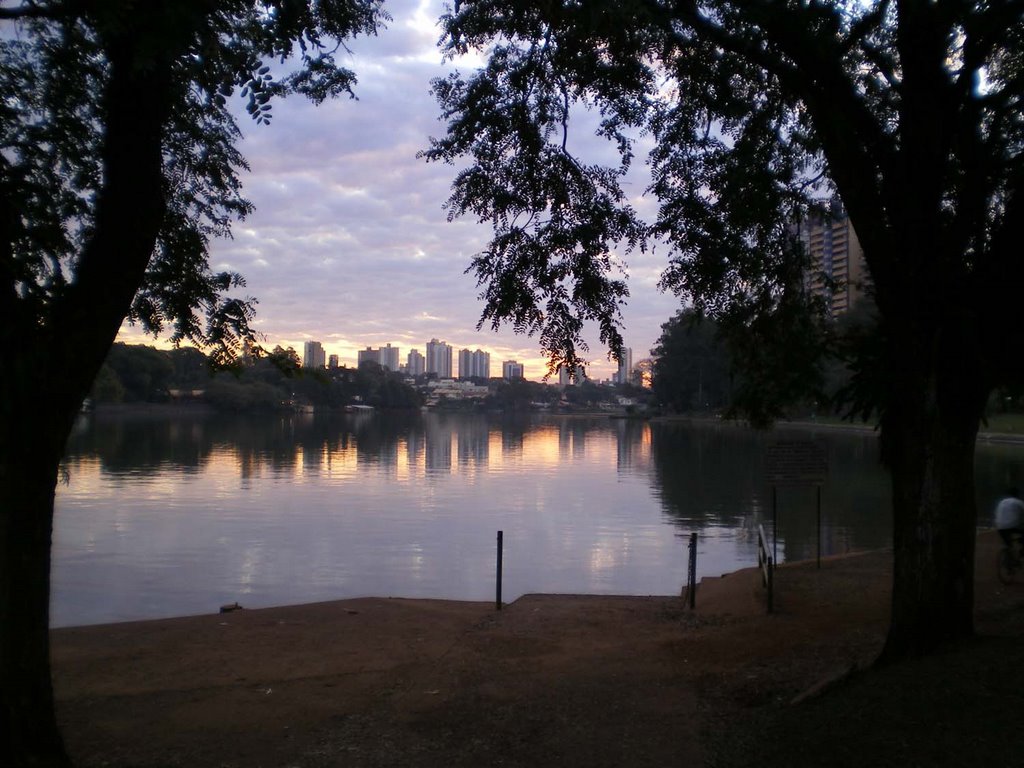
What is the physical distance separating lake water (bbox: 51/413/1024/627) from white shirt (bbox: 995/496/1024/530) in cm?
180

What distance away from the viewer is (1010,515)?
13156mm

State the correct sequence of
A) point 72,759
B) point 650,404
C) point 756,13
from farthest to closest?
point 650,404 < point 756,13 < point 72,759

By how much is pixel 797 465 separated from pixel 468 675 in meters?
6.83

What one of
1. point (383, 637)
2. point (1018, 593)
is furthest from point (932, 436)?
point (383, 637)

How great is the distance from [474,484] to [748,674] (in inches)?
1141

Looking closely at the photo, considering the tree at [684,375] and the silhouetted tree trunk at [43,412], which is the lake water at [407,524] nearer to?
the silhouetted tree trunk at [43,412]

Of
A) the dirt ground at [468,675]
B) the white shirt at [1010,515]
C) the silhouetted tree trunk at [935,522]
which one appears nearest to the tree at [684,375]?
the white shirt at [1010,515]

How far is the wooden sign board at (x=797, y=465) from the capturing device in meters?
13.6

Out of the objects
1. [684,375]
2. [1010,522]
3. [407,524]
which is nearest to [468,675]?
[1010,522]

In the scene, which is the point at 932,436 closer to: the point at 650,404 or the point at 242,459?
the point at 242,459

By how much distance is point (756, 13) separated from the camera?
830 cm

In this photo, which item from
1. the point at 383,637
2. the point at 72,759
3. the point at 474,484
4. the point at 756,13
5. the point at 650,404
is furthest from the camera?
the point at 650,404

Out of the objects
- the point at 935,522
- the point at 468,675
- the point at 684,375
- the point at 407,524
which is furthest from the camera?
the point at 684,375

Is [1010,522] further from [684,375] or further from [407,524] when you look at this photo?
[684,375]
